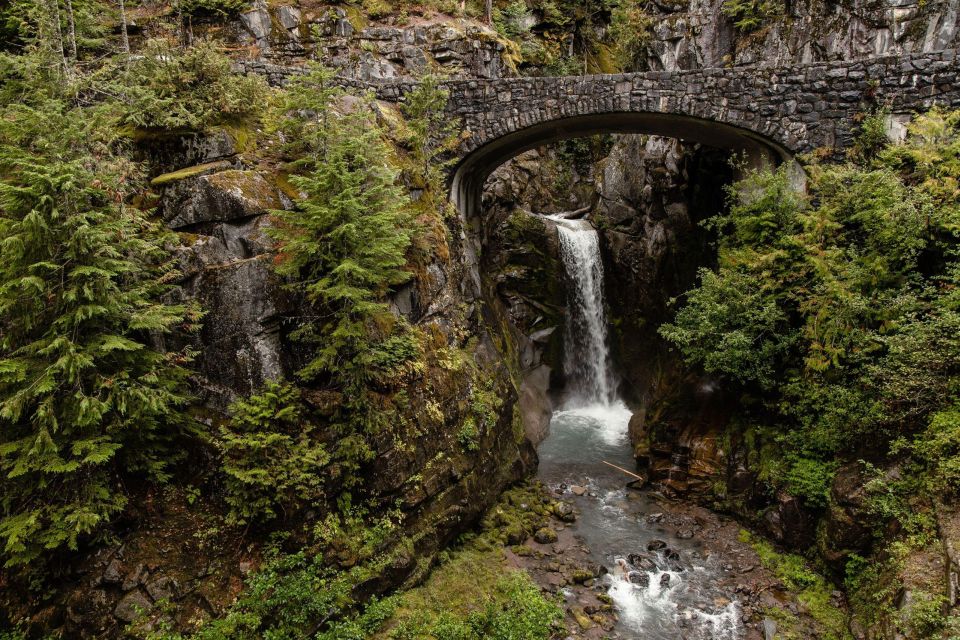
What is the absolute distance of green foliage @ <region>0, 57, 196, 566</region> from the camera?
5.75 m

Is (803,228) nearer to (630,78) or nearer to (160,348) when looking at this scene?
(630,78)

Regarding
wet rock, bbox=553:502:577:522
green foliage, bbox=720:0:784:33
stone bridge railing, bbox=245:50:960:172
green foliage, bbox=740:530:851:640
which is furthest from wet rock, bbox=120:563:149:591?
green foliage, bbox=720:0:784:33

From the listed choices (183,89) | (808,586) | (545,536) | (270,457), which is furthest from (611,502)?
(183,89)

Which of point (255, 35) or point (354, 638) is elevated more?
point (255, 35)

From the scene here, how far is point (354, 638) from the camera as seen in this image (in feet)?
22.5

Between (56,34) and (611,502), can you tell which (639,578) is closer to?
(611,502)

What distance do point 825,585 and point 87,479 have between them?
38.6 feet

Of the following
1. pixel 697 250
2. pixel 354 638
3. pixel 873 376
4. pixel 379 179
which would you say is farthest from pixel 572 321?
pixel 354 638

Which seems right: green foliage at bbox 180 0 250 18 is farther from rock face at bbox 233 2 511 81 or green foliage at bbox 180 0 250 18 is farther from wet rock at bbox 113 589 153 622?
wet rock at bbox 113 589 153 622

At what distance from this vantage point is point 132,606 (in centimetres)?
620

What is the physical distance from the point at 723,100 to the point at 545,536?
11239mm

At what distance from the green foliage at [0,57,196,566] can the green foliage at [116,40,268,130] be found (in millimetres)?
1771

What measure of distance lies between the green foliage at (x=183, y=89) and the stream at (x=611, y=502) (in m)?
11.5

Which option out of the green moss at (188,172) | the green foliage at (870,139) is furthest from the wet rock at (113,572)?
the green foliage at (870,139)
